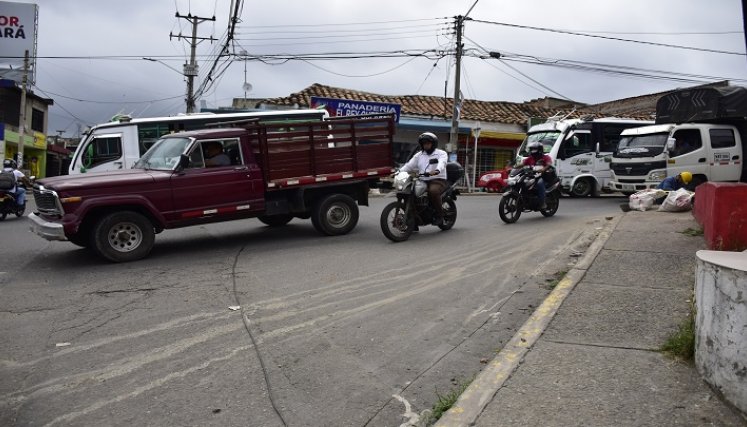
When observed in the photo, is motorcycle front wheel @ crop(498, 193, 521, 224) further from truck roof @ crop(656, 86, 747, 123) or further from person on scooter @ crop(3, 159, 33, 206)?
person on scooter @ crop(3, 159, 33, 206)

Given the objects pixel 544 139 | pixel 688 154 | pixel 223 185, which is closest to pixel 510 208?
pixel 223 185

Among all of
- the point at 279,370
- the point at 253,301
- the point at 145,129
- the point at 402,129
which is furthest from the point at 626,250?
the point at 402,129

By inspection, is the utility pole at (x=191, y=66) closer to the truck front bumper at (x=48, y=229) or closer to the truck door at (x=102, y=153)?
the truck door at (x=102, y=153)

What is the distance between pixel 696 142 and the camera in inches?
645

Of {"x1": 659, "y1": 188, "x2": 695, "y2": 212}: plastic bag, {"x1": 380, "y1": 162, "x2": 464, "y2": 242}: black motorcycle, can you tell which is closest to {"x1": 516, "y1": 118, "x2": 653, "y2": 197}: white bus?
{"x1": 659, "y1": 188, "x2": 695, "y2": 212}: plastic bag

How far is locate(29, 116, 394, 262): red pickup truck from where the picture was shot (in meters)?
8.21

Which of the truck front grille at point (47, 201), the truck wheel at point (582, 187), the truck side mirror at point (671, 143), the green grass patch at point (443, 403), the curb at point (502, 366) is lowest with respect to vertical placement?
the green grass patch at point (443, 403)

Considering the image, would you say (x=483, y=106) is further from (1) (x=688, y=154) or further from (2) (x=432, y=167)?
(2) (x=432, y=167)

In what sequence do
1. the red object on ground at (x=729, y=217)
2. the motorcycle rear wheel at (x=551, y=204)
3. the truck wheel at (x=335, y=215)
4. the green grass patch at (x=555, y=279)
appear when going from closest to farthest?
the green grass patch at (x=555, y=279)
the red object on ground at (x=729, y=217)
the truck wheel at (x=335, y=215)
the motorcycle rear wheel at (x=551, y=204)

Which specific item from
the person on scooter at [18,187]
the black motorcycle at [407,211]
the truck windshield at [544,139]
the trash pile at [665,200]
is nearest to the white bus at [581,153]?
the truck windshield at [544,139]

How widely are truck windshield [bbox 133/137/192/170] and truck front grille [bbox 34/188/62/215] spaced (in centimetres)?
150

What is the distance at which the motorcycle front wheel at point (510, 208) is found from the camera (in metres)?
11.9

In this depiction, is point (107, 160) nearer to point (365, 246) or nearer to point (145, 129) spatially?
point (145, 129)

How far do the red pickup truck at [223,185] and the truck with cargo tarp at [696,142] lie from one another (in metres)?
9.48
